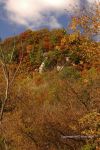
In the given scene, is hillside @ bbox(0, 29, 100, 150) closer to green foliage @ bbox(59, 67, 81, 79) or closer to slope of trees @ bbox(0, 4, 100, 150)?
slope of trees @ bbox(0, 4, 100, 150)

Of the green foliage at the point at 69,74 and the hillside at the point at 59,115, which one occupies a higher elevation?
the green foliage at the point at 69,74

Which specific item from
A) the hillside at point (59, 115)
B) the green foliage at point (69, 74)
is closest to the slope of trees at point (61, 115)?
the hillside at point (59, 115)

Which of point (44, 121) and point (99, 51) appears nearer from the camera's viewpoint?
point (99, 51)

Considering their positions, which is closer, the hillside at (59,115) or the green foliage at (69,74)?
the hillside at (59,115)

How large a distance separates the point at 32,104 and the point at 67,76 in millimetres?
11769

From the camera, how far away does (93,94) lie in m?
31.1

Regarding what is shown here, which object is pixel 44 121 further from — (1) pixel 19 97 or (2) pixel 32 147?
(1) pixel 19 97

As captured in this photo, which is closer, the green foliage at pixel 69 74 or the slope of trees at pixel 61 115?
the slope of trees at pixel 61 115

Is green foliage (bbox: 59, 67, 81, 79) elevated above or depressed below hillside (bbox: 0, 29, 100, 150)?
above

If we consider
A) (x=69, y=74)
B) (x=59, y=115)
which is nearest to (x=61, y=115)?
(x=59, y=115)

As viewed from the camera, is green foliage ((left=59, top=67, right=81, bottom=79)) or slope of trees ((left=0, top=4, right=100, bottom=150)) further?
green foliage ((left=59, top=67, right=81, bottom=79))

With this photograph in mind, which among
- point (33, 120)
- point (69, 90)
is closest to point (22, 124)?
point (33, 120)

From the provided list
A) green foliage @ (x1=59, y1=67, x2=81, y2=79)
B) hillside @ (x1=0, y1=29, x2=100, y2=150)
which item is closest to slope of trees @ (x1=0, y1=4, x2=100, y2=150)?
hillside @ (x1=0, y1=29, x2=100, y2=150)

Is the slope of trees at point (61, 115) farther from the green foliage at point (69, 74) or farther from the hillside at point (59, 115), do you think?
the green foliage at point (69, 74)
